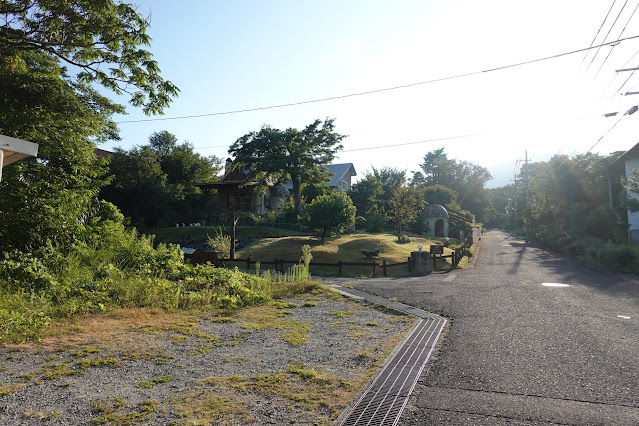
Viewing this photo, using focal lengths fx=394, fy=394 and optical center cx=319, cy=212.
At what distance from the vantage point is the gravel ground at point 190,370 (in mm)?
3697

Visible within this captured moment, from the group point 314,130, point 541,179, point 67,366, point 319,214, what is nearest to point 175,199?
point 314,130

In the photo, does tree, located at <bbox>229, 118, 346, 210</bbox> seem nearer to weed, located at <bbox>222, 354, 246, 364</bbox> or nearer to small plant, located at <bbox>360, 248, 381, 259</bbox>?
small plant, located at <bbox>360, 248, 381, 259</bbox>

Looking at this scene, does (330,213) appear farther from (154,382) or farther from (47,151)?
(154,382)

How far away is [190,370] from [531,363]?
448 cm

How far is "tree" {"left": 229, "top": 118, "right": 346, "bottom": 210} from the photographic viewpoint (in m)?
36.3

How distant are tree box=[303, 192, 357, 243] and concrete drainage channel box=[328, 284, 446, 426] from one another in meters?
18.6

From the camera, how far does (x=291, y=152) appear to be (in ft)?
120

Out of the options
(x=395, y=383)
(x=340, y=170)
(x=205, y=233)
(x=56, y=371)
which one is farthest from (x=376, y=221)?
(x=56, y=371)

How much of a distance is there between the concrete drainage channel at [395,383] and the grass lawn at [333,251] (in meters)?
12.4

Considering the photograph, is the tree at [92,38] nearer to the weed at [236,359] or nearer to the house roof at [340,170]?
the weed at [236,359]

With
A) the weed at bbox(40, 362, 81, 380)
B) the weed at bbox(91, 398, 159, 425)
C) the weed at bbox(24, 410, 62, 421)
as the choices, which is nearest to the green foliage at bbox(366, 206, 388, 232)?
the weed at bbox(40, 362, 81, 380)

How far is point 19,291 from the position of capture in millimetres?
7000

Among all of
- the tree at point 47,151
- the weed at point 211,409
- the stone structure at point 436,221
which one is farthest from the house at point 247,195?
the weed at point 211,409

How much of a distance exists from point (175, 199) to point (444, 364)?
37.0m
